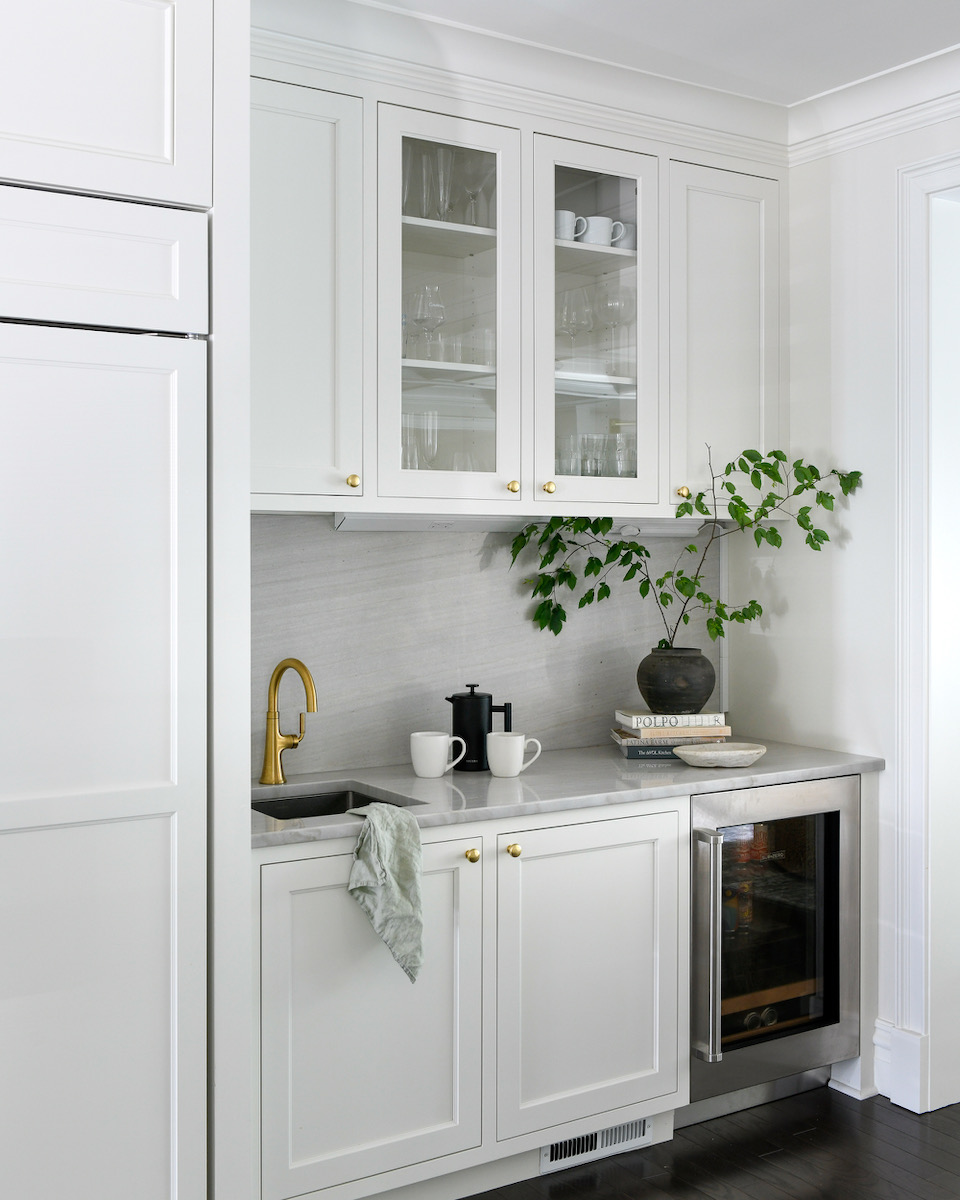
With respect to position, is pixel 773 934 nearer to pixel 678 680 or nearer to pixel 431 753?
pixel 678 680

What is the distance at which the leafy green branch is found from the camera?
293 cm

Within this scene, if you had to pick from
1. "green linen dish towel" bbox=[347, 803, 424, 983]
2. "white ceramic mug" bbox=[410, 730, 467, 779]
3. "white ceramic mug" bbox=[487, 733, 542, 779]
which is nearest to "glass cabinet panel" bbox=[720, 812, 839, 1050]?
"white ceramic mug" bbox=[487, 733, 542, 779]

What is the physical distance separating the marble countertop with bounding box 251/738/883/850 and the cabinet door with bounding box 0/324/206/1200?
0.31 meters

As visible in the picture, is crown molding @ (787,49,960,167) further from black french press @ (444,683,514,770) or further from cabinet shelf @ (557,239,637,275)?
black french press @ (444,683,514,770)

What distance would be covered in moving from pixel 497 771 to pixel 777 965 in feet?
2.86

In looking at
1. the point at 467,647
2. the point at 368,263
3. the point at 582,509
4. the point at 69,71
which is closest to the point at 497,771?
the point at 467,647

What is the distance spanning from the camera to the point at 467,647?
294 centimetres

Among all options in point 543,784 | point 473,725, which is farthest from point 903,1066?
point 473,725

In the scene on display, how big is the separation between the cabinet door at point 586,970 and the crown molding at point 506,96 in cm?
164

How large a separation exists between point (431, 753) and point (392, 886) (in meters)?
0.52

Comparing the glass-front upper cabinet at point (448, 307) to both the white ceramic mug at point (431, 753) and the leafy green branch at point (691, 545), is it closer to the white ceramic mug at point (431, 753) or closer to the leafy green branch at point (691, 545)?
the leafy green branch at point (691, 545)

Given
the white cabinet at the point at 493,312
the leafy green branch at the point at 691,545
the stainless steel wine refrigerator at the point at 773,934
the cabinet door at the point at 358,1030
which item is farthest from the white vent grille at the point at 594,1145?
the white cabinet at the point at 493,312

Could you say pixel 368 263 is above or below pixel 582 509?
above

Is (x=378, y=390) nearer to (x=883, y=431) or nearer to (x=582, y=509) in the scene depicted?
(x=582, y=509)
